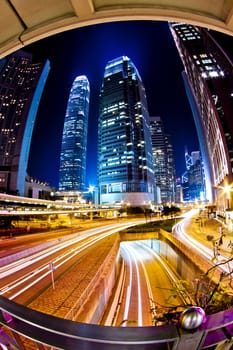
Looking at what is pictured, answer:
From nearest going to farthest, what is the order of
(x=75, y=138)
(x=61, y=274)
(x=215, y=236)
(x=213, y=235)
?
(x=213, y=235), (x=61, y=274), (x=215, y=236), (x=75, y=138)

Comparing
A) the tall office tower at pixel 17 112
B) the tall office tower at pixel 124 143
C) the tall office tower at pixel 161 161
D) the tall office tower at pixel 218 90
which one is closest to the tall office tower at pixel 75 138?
the tall office tower at pixel 161 161

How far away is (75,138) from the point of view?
173875 millimetres

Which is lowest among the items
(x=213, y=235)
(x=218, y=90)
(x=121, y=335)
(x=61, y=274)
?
(x=61, y=274)

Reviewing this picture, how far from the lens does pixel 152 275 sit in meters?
20.5

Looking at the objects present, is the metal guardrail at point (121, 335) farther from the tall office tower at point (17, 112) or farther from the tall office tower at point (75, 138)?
the tall office tower at point (75, 138)

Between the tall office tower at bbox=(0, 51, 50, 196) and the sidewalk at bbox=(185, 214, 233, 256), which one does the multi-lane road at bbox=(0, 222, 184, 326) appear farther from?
the tall office tower at bbox=(0, 51, 50, 196)

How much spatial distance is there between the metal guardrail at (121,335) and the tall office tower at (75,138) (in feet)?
586

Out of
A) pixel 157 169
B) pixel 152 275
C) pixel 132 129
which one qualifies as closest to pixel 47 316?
pixel 152 275

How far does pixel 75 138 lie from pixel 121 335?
180186 mm

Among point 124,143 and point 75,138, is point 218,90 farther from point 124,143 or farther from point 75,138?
point 75,138

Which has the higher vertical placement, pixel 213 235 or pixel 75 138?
pixel 75 138

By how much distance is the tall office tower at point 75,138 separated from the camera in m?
173

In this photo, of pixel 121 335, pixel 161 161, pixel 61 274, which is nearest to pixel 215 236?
pixel 61 274

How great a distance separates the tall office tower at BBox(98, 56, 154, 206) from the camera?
91.8m
